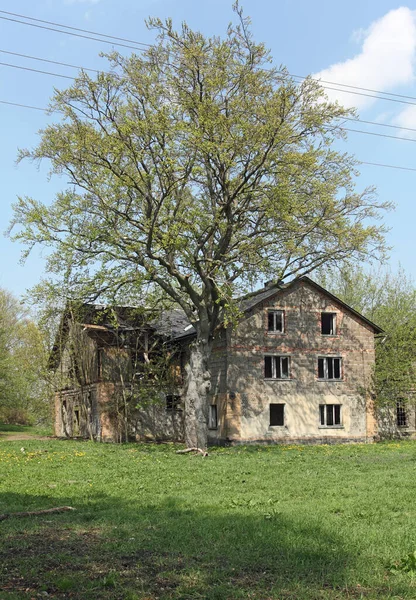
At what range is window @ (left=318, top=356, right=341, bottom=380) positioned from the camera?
135 feet

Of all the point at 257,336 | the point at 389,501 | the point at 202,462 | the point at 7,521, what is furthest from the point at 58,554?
the point at 257,336

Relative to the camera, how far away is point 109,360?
134ft

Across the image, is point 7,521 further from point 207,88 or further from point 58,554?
point 207,88

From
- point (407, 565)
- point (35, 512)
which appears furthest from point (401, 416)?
point (407, 565)

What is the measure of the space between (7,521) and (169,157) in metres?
19.7

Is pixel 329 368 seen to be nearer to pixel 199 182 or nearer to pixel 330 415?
pixel 330 415

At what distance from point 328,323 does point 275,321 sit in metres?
4.35

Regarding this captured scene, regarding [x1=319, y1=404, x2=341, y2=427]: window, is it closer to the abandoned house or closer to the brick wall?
the abandoned house

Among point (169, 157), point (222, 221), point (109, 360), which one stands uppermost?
point (169, 157)

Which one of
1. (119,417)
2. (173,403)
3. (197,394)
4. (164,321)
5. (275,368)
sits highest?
(164,321)

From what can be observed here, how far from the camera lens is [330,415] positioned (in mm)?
40781

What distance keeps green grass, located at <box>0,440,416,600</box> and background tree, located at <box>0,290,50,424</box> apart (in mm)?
28441

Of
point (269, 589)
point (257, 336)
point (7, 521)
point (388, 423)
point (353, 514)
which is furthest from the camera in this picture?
point (388, 423)

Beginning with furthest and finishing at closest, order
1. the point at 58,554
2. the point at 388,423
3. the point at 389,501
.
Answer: the point at 388,423
the point at 389,501
the point at 58,554
